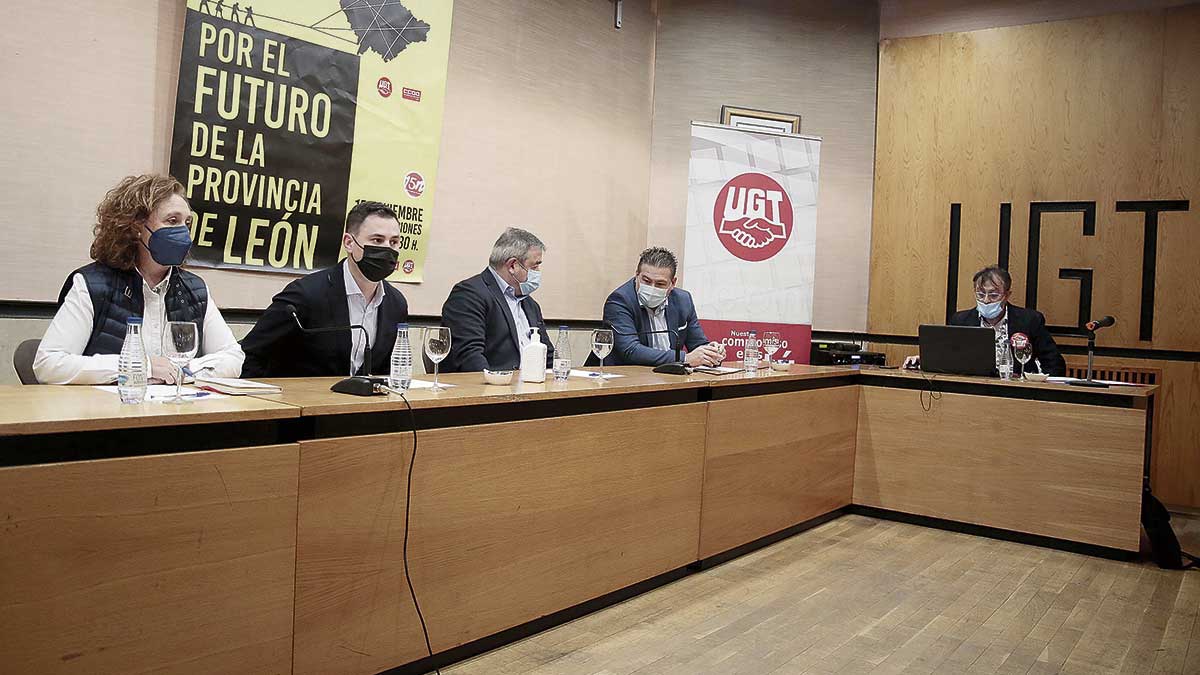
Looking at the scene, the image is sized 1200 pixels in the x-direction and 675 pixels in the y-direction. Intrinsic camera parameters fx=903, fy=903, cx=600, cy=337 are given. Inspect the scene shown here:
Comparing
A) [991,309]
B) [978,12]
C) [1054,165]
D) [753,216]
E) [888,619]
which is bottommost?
[888,619]

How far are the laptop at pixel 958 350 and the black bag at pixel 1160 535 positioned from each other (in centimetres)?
88

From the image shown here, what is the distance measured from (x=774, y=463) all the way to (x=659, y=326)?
1064mm

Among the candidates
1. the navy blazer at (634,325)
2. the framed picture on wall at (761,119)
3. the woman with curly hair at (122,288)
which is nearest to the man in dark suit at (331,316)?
the woman with curly hair at (122,288)

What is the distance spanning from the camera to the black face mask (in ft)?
9.45

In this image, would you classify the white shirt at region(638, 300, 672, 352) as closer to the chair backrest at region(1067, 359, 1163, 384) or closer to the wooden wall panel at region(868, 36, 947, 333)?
the wooden wall panel at region(868, 36, 947, 333)

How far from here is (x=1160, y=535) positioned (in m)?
3.81

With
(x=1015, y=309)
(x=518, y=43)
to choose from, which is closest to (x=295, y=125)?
(x=518, y=43)

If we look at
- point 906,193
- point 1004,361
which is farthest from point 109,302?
point 906,193

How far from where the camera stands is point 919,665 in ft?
8.52

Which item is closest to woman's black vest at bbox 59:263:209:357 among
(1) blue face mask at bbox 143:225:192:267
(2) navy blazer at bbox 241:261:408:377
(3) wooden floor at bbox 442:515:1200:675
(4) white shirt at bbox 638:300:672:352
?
(1) blue face mask at bbox 143:225:192:267

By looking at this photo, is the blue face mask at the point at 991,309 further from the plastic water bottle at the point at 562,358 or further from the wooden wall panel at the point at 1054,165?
the plastic water bottle at the point at 562,358

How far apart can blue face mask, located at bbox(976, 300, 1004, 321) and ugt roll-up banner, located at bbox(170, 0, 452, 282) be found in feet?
9.82

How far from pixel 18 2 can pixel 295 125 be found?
1066mm

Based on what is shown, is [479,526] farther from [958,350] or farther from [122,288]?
[958,350]
